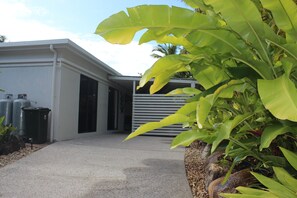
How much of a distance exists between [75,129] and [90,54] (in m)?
2.82

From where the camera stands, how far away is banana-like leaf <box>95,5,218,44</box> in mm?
2273

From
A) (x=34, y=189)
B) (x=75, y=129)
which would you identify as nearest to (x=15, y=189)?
(x=34, y=189)

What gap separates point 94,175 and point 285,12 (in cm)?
513

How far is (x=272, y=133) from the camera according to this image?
218 cm

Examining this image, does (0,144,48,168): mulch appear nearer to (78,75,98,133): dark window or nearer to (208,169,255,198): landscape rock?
(78,75,98,133): dark window

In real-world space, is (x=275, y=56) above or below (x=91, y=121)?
above

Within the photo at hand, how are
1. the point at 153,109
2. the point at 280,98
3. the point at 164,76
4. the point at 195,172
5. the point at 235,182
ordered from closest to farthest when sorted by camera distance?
the point at 280,98 < the point at 164,76 < the point at 235,182 < the point at 195,172 < the point at 153,109

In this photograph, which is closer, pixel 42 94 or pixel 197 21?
pixel 197 21

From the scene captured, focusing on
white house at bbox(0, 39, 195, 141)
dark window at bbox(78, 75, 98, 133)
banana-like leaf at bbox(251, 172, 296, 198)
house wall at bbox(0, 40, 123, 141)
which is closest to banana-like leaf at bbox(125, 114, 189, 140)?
banana-like leaf at bbox(251, 172, 296, 198)

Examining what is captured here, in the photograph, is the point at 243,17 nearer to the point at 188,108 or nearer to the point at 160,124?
the point at 188,108

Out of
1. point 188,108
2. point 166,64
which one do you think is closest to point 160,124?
point 188,108

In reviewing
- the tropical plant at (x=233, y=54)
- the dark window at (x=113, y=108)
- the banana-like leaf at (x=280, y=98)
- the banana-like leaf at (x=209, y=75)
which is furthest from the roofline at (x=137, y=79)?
the banana-like leaf at (x=280, y=98)

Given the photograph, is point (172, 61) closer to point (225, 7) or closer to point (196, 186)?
point (225, 7)

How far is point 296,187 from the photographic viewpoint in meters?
2.11
